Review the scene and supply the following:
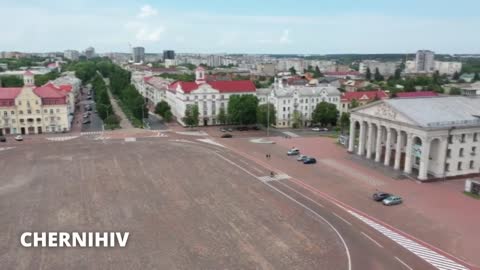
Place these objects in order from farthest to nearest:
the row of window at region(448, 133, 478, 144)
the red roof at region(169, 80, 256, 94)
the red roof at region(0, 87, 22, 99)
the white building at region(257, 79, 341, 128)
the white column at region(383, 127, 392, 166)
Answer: the red roof at region(169, 80, 256, 94)
the white building at region(257, 79, 341, 128)
the red roof at region(0, 87, 22, 99)
the white column at region(383, 127, 392, 166)
the row of window at region(448, 133, 478, 144)

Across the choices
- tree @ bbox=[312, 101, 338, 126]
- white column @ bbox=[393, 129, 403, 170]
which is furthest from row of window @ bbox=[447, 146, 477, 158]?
tree @ bbox=[312, 101, 338, 126]

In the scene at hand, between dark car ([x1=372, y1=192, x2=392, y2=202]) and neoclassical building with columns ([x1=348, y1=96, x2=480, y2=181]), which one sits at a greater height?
neoclassical building with columns ([x1=348, y1=96, x2=480, y2=181])

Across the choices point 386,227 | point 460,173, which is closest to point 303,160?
point 460,173

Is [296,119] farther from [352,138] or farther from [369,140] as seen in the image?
[369,140]

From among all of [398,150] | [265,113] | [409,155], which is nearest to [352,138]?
[398,150]

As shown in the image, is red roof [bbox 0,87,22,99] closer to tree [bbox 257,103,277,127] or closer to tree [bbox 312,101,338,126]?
tree [bbox 257,103,277,127]

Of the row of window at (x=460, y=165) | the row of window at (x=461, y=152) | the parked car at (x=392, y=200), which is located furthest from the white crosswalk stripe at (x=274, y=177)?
the row of window at (x=461, y=152)

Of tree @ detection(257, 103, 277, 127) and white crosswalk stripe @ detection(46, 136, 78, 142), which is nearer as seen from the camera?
white crosswalk stripe @ detection(46, 136, 78, 142)
